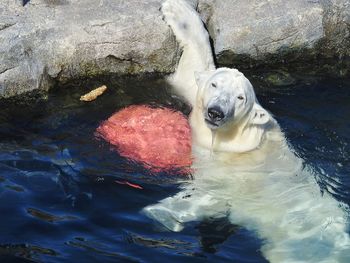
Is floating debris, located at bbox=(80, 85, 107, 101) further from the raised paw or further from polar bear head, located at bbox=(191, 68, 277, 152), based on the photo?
polar bear head, located at bbox=(191, 68, 277, 152)

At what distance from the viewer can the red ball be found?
246 inches

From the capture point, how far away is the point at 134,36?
7262 millimetres

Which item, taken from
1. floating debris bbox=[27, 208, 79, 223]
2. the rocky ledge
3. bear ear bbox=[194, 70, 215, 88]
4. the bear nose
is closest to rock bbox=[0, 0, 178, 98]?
the rocky ledge

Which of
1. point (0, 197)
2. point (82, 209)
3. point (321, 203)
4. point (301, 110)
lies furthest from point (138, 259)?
point (301, 110)

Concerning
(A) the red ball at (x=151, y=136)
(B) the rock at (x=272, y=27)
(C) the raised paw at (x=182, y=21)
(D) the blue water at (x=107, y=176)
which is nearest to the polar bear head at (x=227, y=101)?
(A) the red ball at (x=151, y=136)

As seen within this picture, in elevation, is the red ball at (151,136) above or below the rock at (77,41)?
below

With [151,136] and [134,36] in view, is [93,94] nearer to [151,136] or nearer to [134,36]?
[134,36]

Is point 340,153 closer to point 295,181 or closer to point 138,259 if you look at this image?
point 295,181

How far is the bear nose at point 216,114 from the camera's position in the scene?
225 inches

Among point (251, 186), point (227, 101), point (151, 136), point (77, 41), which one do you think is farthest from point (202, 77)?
point (77, 41)

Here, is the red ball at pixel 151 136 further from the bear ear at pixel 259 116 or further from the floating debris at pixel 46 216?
the floating debris at pixel 46 216

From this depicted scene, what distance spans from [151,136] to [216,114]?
3.11 ft

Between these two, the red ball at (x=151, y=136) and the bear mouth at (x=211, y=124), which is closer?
the bear mouth at (x=211, y=124)

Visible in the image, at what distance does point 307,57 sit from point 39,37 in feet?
9.84
